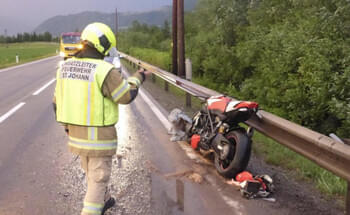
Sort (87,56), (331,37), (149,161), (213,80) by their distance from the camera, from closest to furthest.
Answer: (87,56) → (149,161) → (331,37) → (213,80)

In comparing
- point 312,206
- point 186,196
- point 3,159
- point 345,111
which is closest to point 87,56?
point 186,196

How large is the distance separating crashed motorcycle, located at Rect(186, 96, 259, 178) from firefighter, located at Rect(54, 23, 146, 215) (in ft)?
Result: 5.91

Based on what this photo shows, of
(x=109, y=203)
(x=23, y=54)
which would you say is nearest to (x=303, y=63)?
(x=109, y=203)

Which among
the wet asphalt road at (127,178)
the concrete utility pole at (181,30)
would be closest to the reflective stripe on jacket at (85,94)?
the wet asphalt road at (127,178)

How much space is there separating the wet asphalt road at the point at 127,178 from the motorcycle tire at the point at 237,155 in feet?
0.58

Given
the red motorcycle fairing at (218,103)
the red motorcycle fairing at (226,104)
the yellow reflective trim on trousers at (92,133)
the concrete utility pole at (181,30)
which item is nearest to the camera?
the yellow reflective trim on trousers at (92,133)

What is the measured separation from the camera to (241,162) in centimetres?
473

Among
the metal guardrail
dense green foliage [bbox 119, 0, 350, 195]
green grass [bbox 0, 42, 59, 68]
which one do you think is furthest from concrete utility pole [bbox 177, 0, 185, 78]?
green grass [bbox 0, 42, 59, 68]

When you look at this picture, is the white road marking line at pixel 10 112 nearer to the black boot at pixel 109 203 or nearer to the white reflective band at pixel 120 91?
the black boot at pixel 109 203

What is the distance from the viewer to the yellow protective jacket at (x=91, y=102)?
10.7ft

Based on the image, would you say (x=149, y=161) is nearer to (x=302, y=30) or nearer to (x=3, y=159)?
(x=3, y=159)

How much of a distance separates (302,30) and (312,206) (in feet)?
24.2

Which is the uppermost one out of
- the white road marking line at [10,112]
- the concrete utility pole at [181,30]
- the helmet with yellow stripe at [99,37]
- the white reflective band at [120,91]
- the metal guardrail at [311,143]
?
the concrete utility pole at [181,30]

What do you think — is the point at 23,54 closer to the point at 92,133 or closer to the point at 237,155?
the point at 237,155
